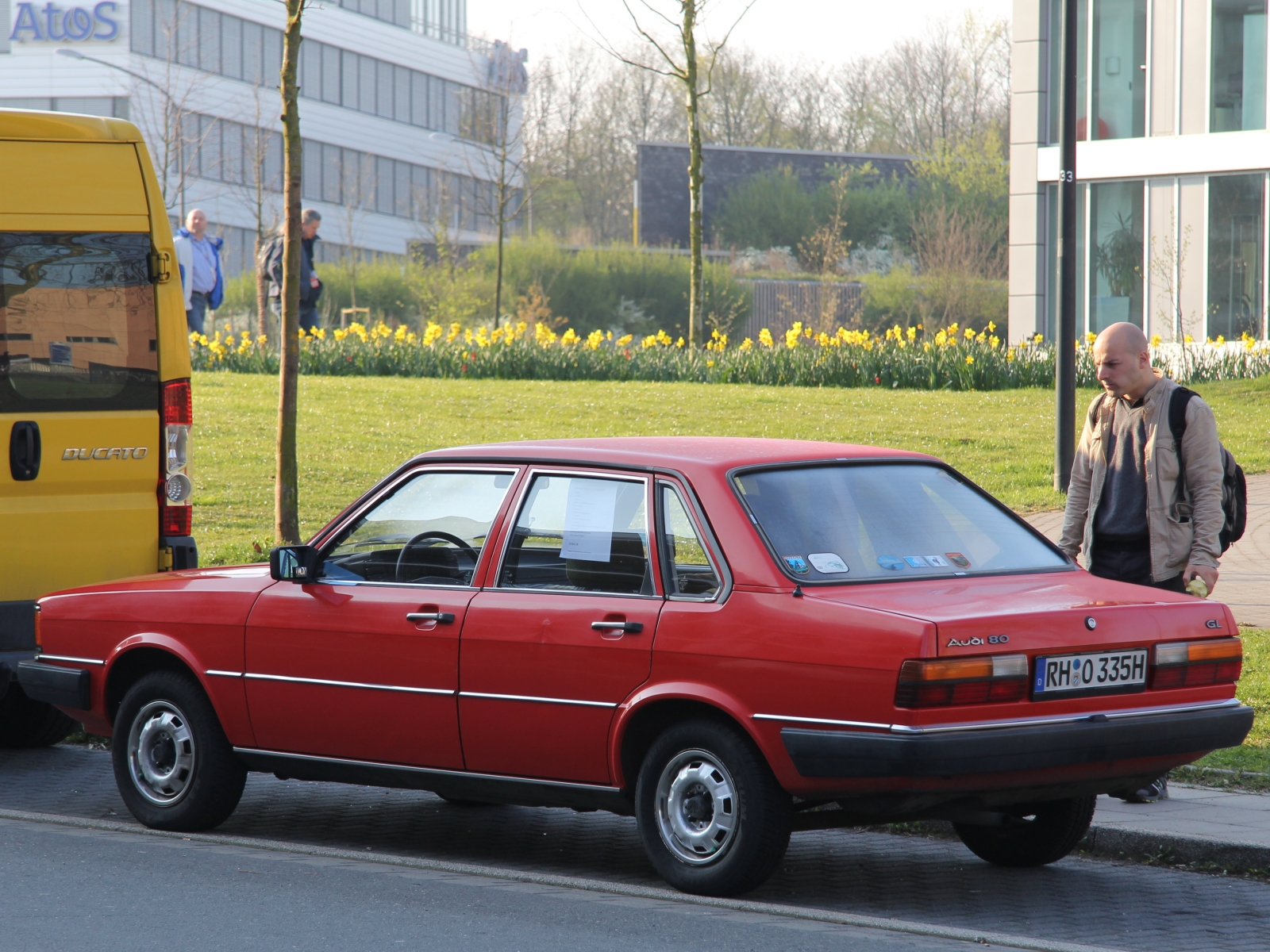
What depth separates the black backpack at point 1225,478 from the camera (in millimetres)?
6797

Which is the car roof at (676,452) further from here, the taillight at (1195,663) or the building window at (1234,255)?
the building window at (1234,255)

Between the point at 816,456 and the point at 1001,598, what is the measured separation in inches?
34.0

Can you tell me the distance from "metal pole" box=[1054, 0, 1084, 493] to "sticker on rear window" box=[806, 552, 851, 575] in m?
9.70

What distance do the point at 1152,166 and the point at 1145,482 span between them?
2544 cm

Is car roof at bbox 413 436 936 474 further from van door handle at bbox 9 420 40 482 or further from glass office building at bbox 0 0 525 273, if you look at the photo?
glass office building at bbox 0 0 525 273

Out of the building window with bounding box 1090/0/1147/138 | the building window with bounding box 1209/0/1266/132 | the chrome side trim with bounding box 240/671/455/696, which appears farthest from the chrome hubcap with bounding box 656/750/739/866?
the building window with bounding box 1090/0/1147/138

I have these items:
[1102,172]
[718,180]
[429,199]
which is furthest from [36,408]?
[429,199]

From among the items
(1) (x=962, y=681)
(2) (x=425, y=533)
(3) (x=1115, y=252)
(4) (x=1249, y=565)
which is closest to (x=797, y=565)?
(1) (x=962, y=681)

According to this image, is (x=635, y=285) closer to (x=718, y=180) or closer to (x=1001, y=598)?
(x=718, y=180)

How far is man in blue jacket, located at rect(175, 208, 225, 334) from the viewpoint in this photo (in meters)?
19.2

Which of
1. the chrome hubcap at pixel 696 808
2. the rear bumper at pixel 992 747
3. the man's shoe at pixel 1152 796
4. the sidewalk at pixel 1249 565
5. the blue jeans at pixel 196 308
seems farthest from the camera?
the blue jeans at pixel 196 308

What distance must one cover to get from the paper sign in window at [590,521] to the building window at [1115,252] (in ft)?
86.7

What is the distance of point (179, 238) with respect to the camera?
63.0 feet

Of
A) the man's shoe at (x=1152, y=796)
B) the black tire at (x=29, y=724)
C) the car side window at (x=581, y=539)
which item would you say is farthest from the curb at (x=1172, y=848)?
the black tire at (x=29, y=724)
